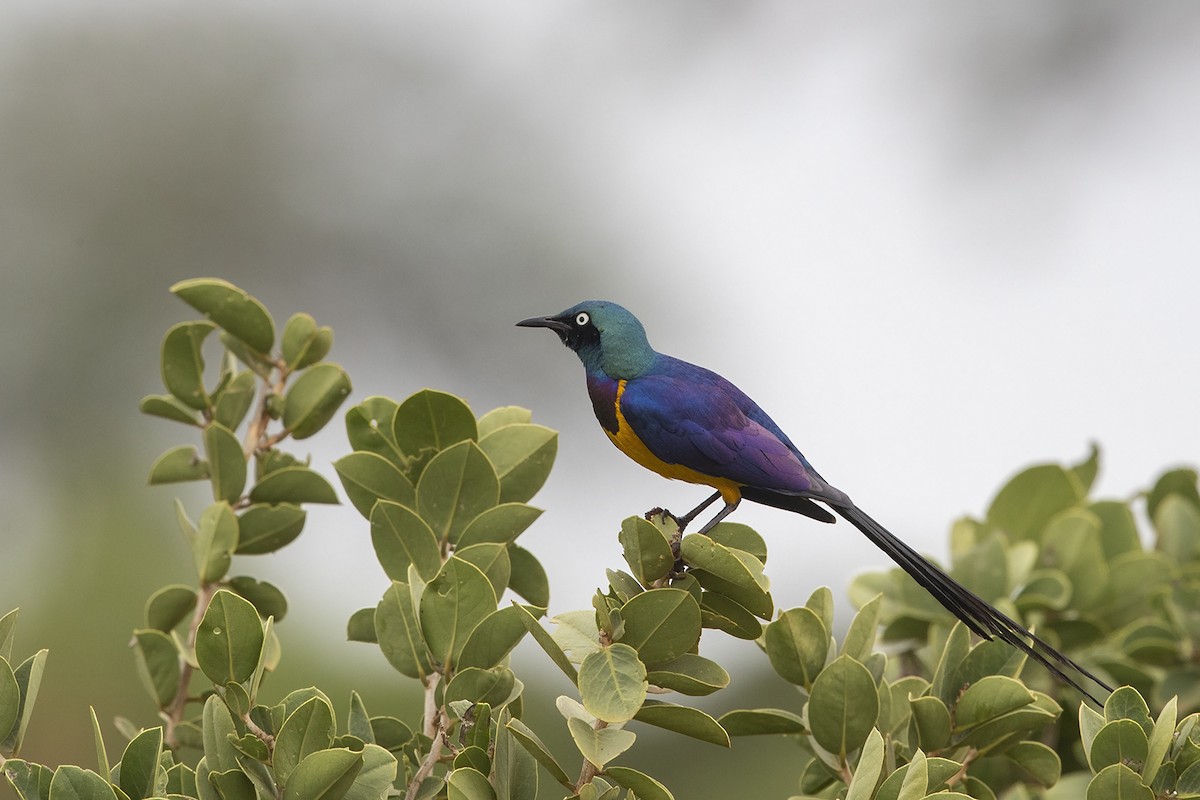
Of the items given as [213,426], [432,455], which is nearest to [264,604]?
[213,426]

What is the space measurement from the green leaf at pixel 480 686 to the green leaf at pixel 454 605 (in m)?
0.05

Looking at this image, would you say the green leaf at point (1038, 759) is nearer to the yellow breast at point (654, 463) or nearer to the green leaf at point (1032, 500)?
the yellow breast at point (654, 463)

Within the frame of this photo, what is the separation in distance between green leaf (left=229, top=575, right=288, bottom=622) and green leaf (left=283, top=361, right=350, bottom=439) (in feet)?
0.90

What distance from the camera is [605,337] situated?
7.95 feet

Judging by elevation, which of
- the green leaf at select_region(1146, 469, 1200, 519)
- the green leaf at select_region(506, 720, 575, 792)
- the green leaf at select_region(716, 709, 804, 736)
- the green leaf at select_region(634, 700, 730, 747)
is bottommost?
the green leaf at select_region(506, 720, 575, 792)

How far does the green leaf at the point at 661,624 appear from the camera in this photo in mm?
1452

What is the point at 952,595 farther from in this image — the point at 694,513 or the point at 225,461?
the point at 225,461

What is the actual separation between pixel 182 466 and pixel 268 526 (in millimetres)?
258

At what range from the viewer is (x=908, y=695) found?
1775 mm

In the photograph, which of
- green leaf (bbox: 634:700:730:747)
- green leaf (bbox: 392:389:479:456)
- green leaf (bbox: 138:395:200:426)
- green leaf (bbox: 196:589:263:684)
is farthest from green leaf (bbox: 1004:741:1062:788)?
green leaf (bbox: 138:395:200:426)

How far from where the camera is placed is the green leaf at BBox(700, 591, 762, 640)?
5.31 feet

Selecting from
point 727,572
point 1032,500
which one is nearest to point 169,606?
point 727,572

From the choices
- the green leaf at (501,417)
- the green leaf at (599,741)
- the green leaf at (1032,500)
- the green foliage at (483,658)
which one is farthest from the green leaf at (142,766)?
the green leaf at (1032,500)

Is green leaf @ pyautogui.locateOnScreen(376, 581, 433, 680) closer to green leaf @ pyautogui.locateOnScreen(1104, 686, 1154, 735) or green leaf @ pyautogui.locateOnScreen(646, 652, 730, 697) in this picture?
green leaf @ pyautogui.locateOnScreen(646, 652, 730, 697)
